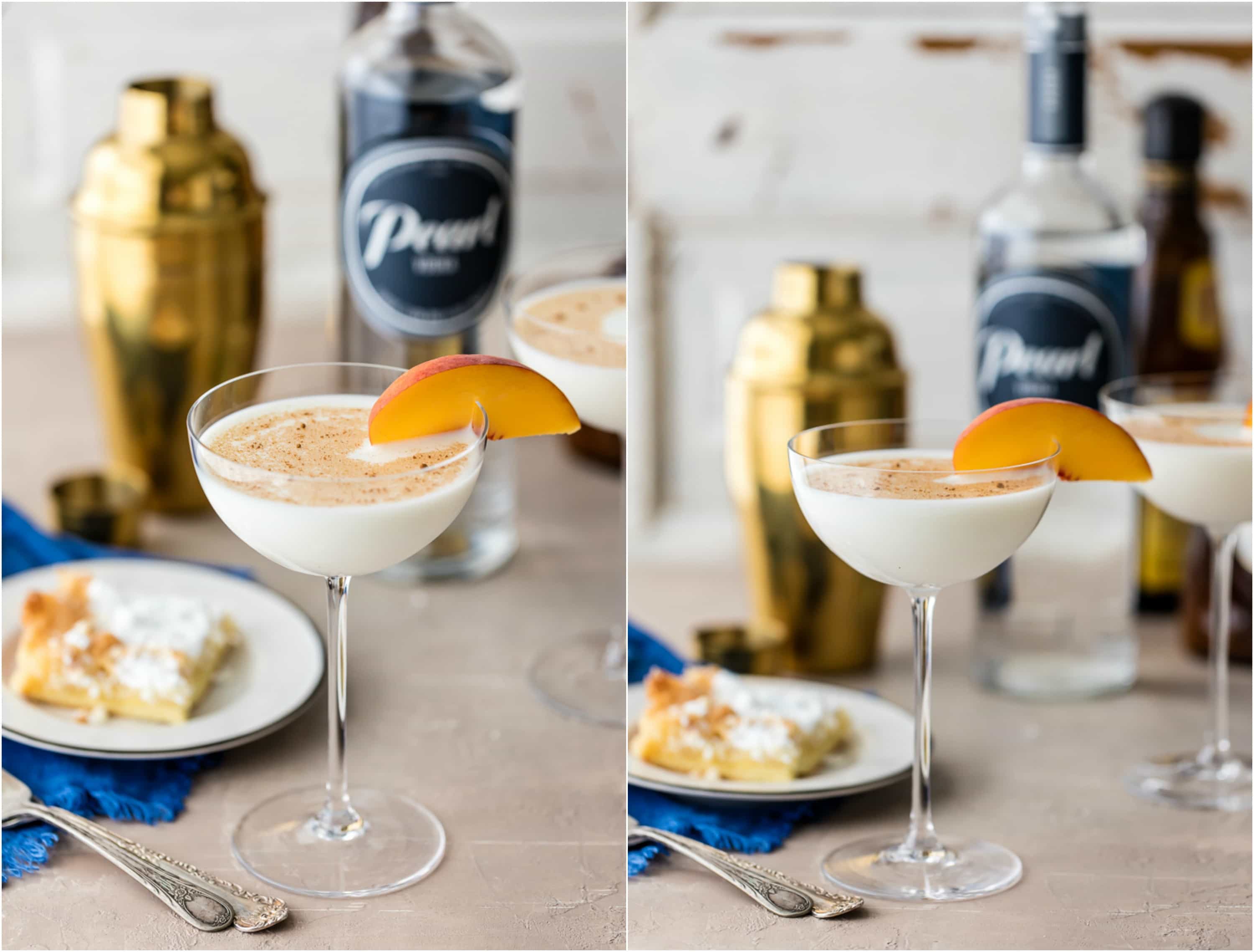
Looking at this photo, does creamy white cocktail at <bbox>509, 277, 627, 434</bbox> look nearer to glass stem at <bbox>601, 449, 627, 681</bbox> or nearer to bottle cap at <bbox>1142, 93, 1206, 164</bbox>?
glass stem at <bbox>601, 449, 627, 681</bbox>

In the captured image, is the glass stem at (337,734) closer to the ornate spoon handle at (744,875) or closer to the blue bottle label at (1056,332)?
the ornate spoon handle at (744,875)

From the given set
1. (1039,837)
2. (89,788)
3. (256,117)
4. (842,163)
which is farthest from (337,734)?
(256,117)

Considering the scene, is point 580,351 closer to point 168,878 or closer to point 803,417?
point 803,417

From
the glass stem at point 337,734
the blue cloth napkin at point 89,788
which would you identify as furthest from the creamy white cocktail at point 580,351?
the blue cloth napkin at point 89,788

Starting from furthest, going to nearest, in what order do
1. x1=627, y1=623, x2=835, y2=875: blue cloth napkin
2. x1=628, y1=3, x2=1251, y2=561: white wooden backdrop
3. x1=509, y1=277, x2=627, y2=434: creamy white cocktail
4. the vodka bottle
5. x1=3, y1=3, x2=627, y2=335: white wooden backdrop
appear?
x1=3, y1=3, x2=627, y2=335: white wooden backdrop
x1=628, y1=3, x2=1251, y2=561: white wooden backdrop
the vodka bottle
x1=509, y1=277, x2=627, y2=434: creamy white cocktail
x1=627, y1=623, x2=835, y2=875: blue cloth napkin

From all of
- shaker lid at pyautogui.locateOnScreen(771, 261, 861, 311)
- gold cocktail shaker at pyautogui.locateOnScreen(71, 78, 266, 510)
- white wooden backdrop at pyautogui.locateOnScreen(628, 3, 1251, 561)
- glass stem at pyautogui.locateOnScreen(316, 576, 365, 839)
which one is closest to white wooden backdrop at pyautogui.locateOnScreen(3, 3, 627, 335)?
white wooden backdrop at pyautogui.locateOnScreen(628, 3, 1251, 561)

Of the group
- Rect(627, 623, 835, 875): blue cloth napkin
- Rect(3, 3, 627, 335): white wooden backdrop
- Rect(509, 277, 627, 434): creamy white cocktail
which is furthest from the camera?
Rect(3, 3, 627, 335): white wooden backdrop

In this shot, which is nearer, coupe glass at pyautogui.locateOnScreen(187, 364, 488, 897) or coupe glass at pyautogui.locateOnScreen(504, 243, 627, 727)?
coupe glass at pyautogui.locateOnScreen(187, 364, 488, 897)
